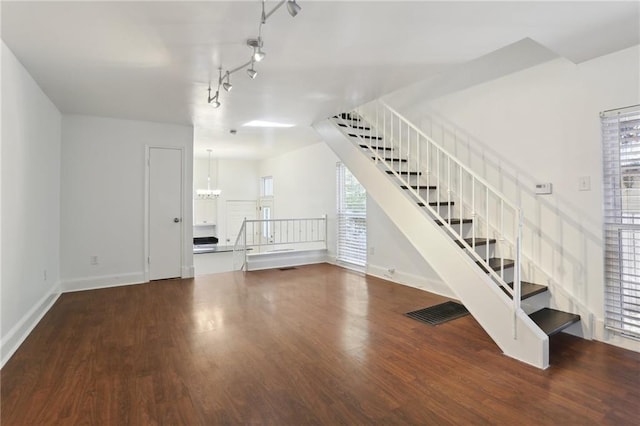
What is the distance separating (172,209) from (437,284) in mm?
4155

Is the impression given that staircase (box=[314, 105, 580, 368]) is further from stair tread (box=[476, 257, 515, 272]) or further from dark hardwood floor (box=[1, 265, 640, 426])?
dark hardwood floor (box=[1, 265, 640, 426])

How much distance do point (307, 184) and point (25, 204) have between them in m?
4.99

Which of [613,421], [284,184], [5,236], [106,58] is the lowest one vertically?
[613,421]

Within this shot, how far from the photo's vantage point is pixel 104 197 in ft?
15.5

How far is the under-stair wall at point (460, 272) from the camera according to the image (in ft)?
8.05

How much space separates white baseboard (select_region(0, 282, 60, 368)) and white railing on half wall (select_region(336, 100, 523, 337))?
12.7 ft

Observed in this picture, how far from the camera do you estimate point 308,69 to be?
→ 10.2 ft

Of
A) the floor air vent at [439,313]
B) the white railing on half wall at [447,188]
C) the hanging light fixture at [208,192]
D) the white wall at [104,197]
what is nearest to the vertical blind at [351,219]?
the white railing on half wall at [447,188]

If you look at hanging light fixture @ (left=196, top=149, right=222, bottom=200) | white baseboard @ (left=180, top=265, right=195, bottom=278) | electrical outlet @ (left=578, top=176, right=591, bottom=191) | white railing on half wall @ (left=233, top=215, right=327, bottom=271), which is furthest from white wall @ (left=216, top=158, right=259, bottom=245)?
electrical outlet @ (left=578, top=176, right=591, bottom=191)

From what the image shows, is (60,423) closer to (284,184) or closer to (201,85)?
(201,85)

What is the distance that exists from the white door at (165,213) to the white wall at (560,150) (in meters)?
4.43

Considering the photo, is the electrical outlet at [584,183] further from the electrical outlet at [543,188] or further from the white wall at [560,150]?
the electrical outlet at [543,188]

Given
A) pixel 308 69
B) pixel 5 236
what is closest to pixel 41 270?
pixel 5 236

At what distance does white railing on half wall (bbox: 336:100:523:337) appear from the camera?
9.76 feet
